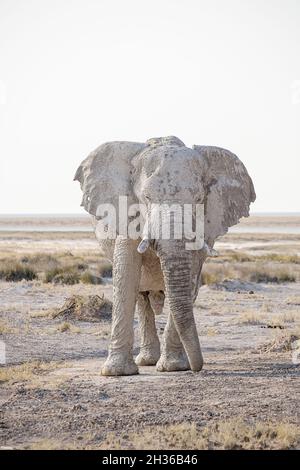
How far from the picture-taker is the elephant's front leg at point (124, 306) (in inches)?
478

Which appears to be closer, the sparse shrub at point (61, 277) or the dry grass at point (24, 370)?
the dry grass at point (24, 370)

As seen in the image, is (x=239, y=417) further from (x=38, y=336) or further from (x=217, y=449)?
(x=38, y=336)

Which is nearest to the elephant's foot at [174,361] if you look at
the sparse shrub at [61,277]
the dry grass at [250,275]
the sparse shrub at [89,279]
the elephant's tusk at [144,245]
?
the elephant's tusk at [144,245]

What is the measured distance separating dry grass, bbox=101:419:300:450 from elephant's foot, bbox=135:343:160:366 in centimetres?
484

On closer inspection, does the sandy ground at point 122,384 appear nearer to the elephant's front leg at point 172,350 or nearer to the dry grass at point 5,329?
the dry grass at point 5,329

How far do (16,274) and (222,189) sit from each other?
1736 centimetres

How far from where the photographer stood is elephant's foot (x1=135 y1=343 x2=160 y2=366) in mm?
13641

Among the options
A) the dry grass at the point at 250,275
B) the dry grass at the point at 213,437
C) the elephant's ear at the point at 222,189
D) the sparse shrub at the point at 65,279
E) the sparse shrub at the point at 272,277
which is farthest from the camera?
the sparse shrub at the point at 272,277

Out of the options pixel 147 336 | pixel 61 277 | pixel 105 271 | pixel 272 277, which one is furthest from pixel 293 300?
pixel 147 336

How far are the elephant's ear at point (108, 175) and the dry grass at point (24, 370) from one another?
2249 millimetres

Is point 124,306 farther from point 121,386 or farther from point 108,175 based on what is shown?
point 108,175

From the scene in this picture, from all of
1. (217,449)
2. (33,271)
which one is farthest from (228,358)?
(33,271)

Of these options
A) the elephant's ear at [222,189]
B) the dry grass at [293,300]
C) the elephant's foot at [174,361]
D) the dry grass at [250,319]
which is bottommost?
the dry grass at [293,300]

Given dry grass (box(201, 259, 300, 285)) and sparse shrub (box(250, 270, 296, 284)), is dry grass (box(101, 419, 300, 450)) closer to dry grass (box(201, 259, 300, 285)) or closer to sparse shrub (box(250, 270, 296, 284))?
dry grass (box(201, 259, 300, 285))
